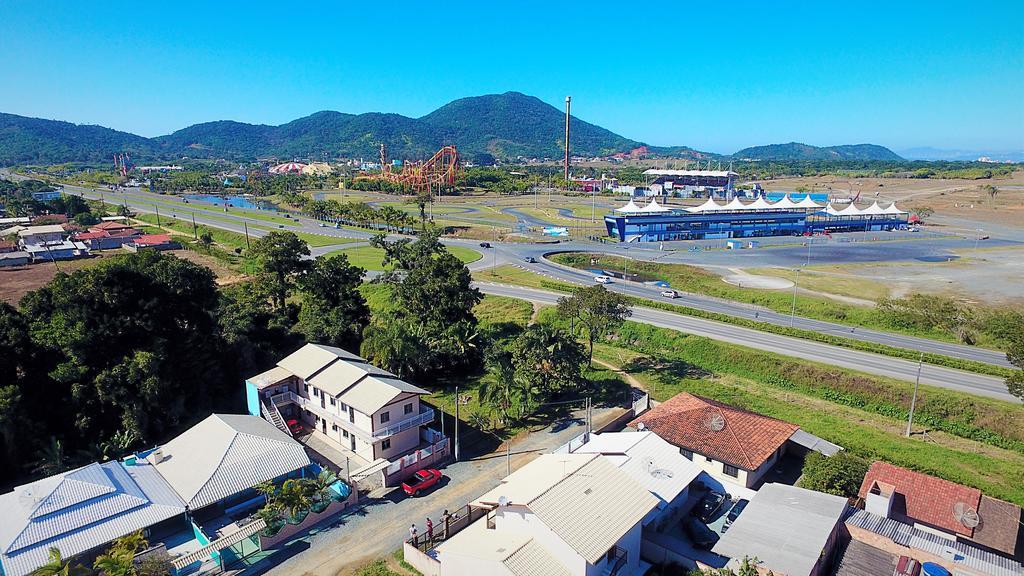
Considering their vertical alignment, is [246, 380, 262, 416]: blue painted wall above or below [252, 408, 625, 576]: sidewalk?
above

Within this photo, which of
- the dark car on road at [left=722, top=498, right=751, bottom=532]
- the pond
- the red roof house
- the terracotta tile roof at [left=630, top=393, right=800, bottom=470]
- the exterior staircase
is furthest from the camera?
the pond

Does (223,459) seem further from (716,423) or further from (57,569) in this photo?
(716,423)

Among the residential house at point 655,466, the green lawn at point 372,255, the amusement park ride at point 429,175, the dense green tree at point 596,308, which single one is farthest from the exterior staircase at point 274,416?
the amusement park ride at point 429,175

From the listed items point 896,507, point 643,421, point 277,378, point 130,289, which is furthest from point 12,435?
point 896,507

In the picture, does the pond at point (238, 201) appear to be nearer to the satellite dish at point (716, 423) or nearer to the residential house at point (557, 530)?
the satellite dish at point (716, 423)

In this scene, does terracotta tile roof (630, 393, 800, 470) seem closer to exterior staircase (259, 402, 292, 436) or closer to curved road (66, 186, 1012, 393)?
curved road (66, 186, 1012, 393)

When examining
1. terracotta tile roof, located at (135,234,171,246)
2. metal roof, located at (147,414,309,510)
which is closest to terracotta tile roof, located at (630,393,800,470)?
metal roof, located at (147,414,309,510)

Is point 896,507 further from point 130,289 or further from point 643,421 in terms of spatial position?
point 130,289
